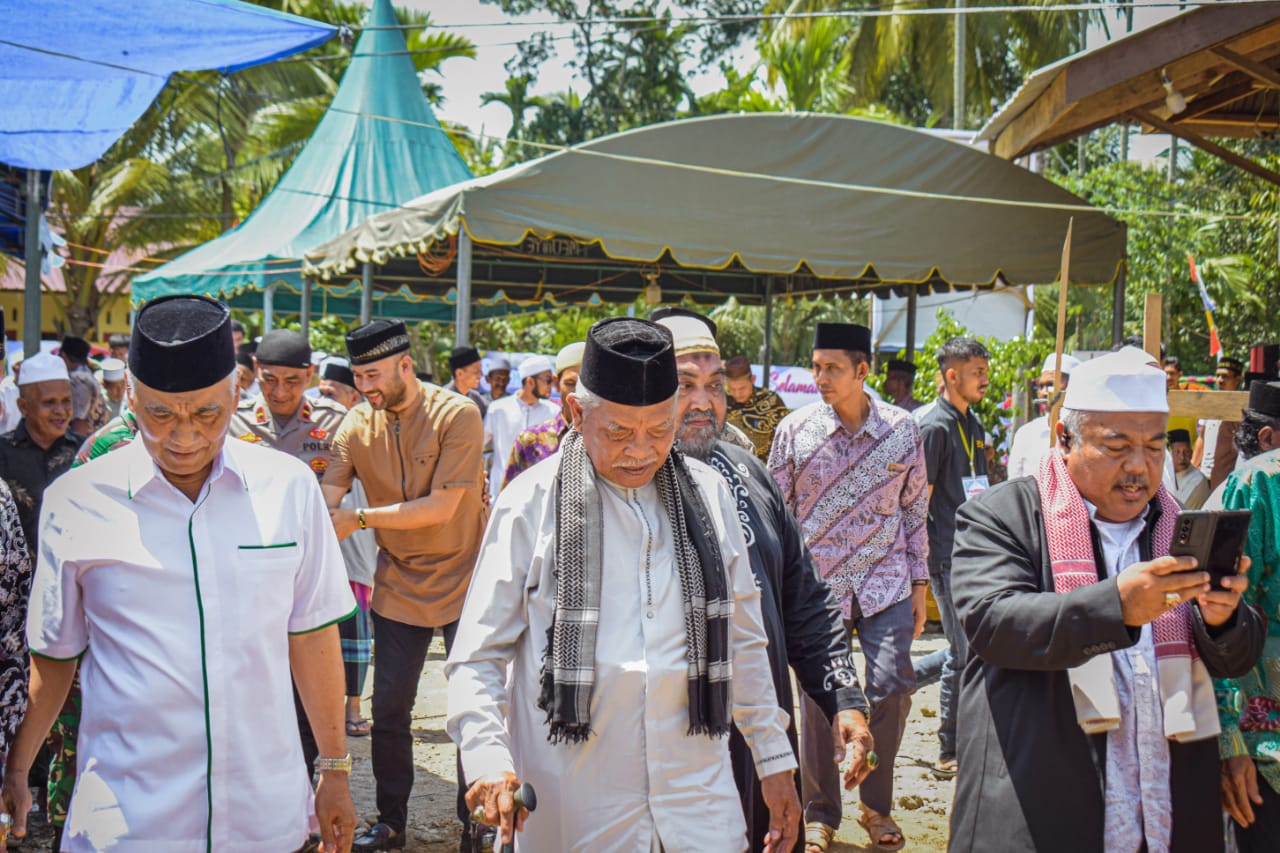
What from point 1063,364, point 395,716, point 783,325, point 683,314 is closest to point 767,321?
point 1063,364

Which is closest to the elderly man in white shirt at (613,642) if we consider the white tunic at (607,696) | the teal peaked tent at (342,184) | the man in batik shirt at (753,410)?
the white tunic at (607,696)

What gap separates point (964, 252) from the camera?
34.0ft

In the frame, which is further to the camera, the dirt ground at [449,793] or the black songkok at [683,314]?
the dirt ground at [449,793]

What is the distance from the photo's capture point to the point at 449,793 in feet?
20.1

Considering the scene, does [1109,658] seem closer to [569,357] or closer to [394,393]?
[394,393]

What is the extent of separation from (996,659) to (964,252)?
7.82m

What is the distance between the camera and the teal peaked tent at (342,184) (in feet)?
55.5

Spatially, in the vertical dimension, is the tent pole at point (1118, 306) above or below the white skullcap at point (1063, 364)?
above

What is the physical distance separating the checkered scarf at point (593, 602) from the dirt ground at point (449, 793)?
7.29 ft

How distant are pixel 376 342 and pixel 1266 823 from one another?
150 inches

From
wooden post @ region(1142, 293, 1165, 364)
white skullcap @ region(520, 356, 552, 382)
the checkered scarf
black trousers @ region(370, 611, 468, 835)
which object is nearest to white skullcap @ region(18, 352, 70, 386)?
black trousers @ region(370, 611, 468, 835)

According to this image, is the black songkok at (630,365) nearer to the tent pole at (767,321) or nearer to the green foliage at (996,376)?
the green foliage at (996,376)

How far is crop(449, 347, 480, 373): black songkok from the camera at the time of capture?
10.4m

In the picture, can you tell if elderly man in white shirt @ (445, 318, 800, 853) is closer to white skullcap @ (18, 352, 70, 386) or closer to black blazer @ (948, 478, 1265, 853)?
black blazer @ (948, 478, 1265, 853)
